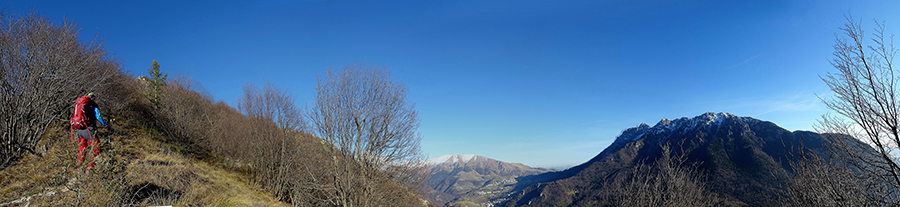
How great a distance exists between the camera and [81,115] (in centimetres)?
689

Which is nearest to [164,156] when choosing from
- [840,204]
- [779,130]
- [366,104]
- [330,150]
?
[330,150]

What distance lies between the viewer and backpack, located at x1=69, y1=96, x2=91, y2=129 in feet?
22.3

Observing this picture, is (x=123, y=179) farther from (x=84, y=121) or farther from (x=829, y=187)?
(x=829, y=187)

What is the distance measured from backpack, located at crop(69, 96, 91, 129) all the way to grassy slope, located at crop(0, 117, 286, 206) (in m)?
0.63

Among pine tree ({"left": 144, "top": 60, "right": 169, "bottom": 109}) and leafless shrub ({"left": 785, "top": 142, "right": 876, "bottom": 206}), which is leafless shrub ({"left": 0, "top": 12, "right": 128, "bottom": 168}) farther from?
leafless shrub ({"left": 785, "top": 142, "right": 876, "bottom": 206})

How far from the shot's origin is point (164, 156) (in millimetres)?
11836

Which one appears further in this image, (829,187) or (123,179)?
(829,187)

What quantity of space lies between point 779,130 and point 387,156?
22749 cm

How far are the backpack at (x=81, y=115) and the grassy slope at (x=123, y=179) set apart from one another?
634mm

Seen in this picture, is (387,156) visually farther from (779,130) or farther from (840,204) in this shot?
(779,130)

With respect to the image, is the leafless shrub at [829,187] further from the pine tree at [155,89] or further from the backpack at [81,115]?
the pine tree at [155,89]

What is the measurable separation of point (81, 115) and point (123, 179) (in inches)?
77.0

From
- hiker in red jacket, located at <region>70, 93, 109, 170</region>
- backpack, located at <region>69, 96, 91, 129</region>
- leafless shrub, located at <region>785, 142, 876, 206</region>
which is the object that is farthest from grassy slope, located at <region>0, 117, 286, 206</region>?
leafless shrub, located at <region>785, 142, 876, 206</region>

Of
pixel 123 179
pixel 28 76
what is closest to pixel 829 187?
pixel 123 179
